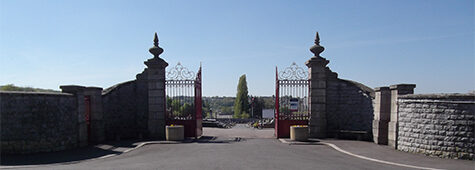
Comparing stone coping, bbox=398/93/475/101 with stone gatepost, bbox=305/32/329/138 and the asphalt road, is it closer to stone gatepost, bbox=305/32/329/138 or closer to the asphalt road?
the asphalt road

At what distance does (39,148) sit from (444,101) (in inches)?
492

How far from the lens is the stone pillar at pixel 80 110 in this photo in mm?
10875

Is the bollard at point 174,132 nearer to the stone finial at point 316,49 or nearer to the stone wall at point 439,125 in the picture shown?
the stone finial at point 316,49

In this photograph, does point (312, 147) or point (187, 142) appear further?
point (187, 142)

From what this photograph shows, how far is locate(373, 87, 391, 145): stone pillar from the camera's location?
10.9m

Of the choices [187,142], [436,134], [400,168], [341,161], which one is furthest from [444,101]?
[187,142]

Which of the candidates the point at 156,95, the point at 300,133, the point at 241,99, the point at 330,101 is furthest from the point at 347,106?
the point at 241,99

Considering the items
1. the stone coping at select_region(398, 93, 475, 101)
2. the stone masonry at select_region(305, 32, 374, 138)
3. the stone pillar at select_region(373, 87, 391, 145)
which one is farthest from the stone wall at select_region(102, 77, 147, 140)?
the stone coping at select_region(398, 93, 475, 101)

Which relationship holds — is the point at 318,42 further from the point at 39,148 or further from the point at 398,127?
the point at 39,148

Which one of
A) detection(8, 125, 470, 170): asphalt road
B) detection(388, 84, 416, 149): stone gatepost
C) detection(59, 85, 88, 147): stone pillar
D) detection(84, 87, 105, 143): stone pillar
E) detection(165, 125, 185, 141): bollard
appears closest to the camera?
detection(8, 125, 470, 170): asphalt road

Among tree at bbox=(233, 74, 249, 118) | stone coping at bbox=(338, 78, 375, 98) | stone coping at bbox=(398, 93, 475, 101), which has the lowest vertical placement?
tree at bbox=(233, 74, 249, 118)

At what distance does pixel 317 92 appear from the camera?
1265 cm

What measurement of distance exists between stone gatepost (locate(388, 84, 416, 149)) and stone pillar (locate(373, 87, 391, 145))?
0.76 feet

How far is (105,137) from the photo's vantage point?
12.4 metres
